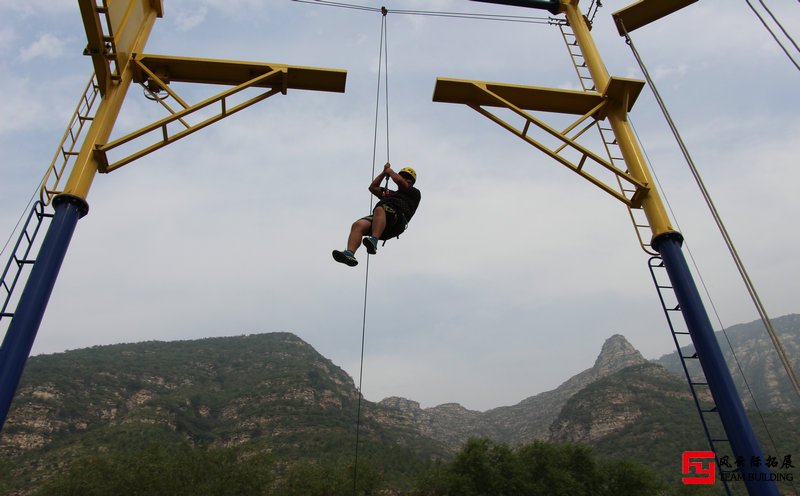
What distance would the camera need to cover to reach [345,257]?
4812 millimetres

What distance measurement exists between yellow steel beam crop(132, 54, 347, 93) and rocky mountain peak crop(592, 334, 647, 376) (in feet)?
451

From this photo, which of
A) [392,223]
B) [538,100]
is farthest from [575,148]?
[392,223]

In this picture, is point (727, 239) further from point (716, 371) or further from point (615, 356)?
point (615, 356)

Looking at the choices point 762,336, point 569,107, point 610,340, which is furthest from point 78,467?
point 762,336

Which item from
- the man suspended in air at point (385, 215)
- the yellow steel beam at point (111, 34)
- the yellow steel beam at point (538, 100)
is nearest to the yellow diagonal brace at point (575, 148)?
the yellow steel beam at point (538, 100)

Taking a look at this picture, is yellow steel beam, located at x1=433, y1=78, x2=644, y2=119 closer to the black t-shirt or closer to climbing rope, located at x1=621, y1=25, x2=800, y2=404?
climbing rope, located at x1=621, y1=25, x2=800, y2=404

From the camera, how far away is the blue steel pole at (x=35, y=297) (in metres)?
3.40

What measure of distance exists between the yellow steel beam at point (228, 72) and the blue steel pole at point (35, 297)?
2.13 m

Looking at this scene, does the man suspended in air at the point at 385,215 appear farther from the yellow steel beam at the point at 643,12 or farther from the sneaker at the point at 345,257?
the yellow steel beam at the point at 643,12

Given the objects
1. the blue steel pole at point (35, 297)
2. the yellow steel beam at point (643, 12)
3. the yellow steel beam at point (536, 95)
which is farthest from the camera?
the yellow steel beam at point (643, 12)

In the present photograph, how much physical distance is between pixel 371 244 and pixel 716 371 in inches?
136

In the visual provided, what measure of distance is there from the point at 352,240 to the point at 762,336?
193 metres

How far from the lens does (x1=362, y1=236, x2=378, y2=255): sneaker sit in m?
4.93

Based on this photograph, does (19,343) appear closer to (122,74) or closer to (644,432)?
(122,74)
